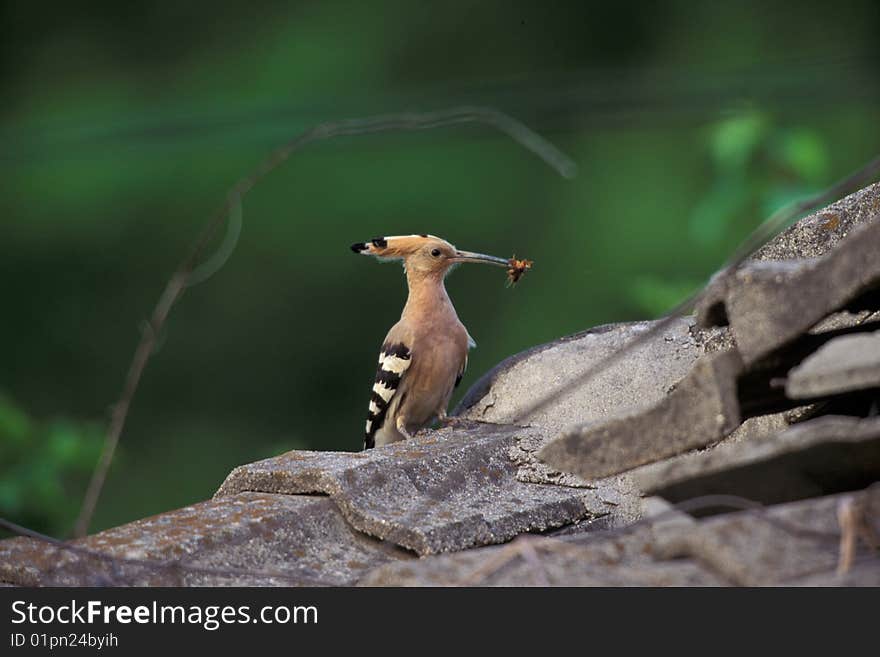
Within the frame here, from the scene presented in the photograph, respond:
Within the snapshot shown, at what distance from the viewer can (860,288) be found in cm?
144

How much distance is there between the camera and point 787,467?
146 cm

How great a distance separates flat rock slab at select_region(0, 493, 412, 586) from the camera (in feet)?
5.47

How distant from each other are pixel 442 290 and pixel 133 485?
158 inches

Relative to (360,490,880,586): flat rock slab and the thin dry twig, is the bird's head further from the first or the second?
(360,490,880,586): flat rock slab

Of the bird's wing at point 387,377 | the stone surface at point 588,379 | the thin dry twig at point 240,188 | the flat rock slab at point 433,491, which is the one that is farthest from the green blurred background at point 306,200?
the thin dry twig at point 240,188

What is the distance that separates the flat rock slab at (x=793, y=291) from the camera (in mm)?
1431

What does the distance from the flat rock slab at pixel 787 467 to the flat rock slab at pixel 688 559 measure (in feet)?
0.19

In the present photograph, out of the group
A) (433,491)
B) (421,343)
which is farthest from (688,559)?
(421,343)

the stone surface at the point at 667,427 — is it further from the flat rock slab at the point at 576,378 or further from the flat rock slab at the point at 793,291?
the flat rock slab at the point at 576,378

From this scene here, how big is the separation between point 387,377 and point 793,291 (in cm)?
205

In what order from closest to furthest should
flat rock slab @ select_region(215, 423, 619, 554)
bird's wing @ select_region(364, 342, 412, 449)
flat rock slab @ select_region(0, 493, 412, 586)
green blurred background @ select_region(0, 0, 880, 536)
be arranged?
flat rock slab @ select_region(0, 493, 412, 586)
flat rock slab @ select_region(215, 423, 619, 554)
bird's wing @ select_region(364, 342, 412, 449)
green blurred background @ select_region(0, 0, 880, 536)

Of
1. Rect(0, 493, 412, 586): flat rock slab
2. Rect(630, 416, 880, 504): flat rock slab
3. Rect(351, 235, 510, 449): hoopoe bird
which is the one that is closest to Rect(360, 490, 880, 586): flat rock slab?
Rect(630, 416, 880, 504): flat rock slab
